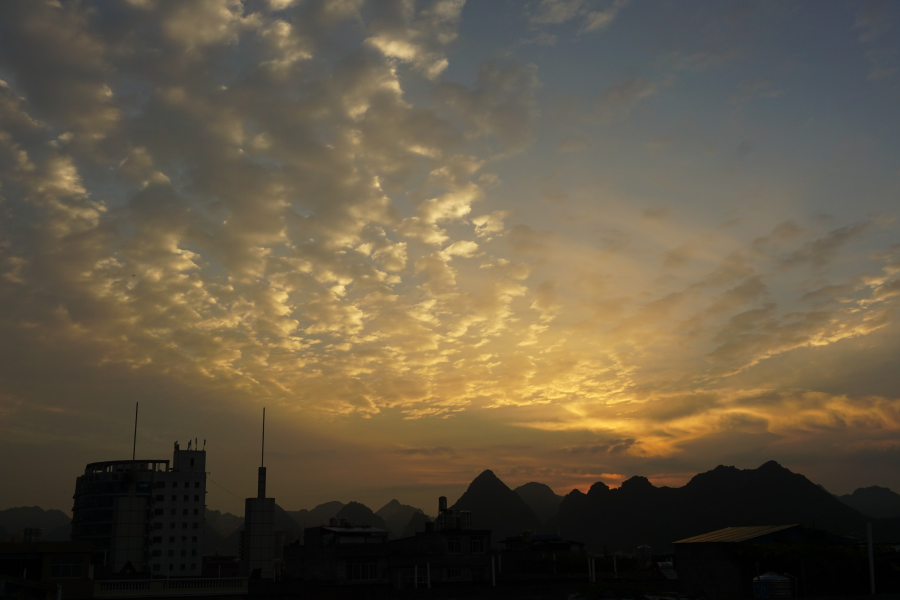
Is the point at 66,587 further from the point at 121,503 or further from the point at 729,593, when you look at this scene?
the point at 121,503

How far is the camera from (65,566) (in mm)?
52406

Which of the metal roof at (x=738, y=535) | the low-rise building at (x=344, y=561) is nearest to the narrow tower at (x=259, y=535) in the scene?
the low-rise building at (x=344, y=561)

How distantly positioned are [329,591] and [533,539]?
2362 inches

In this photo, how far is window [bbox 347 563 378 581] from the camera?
89500 millimetres

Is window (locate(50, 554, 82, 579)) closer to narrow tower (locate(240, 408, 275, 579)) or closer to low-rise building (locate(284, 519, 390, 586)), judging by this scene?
low-rise building (locate(284, 519, 390, 586))

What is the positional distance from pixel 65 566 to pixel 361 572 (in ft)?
146

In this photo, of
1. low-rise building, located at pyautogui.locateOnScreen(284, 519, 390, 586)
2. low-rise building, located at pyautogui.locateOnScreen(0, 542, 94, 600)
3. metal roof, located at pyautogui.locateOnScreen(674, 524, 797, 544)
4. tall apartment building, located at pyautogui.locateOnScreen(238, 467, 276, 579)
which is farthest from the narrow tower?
metal roof, located at pyautogui.locateOnScreen(674, 524, 797, 544)

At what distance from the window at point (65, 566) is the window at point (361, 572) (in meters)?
42.8

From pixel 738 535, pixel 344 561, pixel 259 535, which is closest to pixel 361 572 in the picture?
pixel 344 561

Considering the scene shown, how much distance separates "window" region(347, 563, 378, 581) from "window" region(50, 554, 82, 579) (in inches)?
1686

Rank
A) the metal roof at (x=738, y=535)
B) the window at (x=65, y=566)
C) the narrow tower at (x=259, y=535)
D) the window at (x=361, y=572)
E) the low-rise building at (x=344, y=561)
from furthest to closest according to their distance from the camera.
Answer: the narrow tower at (x=259, y=535) → the low-rise building at (x=344, y=561) → the window at (x=361, y=572) → the metal roof at (x=738, y=535) → the window at (x=65, y=566)

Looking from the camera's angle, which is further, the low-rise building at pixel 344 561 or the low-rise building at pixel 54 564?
the low-rise building at pixel 344 561

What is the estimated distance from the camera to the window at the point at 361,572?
89.5 m

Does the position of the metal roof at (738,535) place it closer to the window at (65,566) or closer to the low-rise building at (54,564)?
the low-rise building at (54,564)
